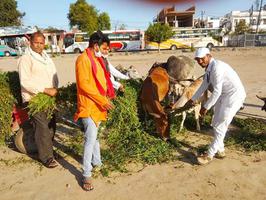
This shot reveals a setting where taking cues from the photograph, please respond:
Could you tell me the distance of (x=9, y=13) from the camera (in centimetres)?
4922

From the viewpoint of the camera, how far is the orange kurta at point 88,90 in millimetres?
3814

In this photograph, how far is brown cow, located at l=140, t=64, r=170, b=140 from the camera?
213 inches

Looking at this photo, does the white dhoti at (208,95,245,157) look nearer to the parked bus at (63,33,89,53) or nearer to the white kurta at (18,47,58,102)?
the white kurta at (18,47,58,102)

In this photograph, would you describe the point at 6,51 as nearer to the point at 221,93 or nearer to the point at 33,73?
the point at 33,73

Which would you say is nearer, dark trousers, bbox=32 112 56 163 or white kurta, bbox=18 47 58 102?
white kurta, bbox=18 47 58 102

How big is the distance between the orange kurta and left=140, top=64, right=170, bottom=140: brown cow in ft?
5.04

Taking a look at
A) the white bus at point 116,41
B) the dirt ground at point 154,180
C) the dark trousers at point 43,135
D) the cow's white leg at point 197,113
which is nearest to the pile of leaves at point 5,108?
the dirt ground at point 154,180

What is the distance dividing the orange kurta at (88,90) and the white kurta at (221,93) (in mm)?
1529

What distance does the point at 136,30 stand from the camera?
4350 centimetres

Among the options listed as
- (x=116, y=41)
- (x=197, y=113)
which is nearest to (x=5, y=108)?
(x=197, y=113)

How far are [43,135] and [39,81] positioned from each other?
84 centimetres

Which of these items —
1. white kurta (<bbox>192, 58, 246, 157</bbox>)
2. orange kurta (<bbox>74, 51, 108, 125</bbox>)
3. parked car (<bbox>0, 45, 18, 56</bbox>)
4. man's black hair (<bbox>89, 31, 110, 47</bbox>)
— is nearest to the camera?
orange kurta (<bbox>74, 51, 108, 125</bbox>)

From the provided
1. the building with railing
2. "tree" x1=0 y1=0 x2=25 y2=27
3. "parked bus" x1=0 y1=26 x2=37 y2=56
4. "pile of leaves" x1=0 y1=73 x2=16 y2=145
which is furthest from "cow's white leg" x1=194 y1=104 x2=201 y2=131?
"tree" x1=0 y1=0 x2=25 y2=27

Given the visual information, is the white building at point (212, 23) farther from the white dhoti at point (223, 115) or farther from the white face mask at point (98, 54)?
the white face mask at point (98, 54)
